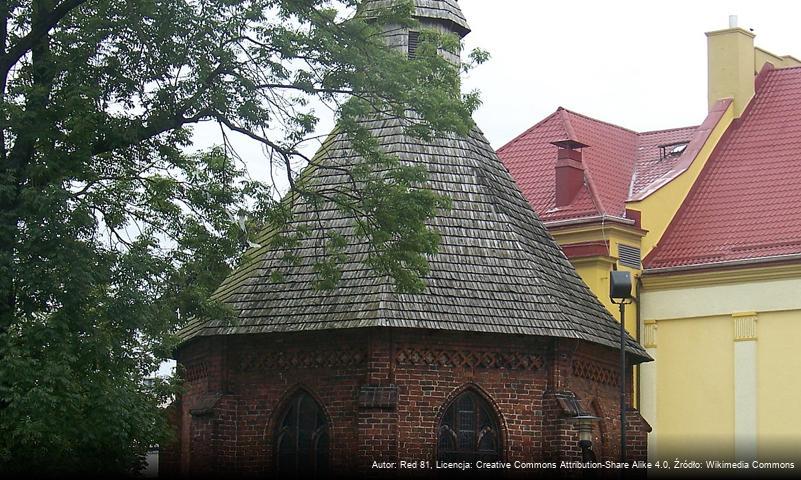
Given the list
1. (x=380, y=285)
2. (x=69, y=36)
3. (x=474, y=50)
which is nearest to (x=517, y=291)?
(x=380, y=285)

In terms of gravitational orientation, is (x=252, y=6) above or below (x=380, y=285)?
above

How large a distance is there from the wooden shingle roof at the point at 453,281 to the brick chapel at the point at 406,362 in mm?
27

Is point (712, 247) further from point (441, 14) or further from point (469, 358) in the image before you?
point (469, 358)

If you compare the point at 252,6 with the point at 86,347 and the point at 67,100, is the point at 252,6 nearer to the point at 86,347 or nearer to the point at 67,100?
the point at 67,100

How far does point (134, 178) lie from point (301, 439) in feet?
18.4

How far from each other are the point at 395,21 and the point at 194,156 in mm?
3450

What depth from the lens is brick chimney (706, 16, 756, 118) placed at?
3494 centimetres

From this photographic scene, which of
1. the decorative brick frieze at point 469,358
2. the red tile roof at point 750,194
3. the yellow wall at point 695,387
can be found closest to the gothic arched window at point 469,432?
the decorative brick frieze at point 469,358

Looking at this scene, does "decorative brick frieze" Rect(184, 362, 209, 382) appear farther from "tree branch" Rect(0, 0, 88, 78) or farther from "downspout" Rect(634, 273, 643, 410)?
"downspout" Rect(634, 273, 643, 410)

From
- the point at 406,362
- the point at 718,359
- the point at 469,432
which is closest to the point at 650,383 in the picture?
the point at 718,359

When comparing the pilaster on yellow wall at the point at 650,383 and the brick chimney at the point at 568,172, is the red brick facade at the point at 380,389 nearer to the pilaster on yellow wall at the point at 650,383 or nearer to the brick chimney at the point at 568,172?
the pilaster on yellow wall at the point at 650,383

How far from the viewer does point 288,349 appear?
25594 millimetres

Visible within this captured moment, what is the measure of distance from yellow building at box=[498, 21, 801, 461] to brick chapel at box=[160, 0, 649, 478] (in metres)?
4.85

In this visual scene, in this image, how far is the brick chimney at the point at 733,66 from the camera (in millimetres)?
34938
